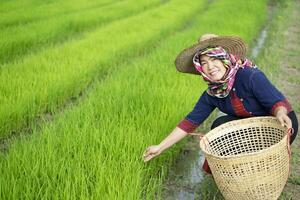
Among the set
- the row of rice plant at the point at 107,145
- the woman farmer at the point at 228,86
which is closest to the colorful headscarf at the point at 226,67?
the woman farmer at the point at 228,86

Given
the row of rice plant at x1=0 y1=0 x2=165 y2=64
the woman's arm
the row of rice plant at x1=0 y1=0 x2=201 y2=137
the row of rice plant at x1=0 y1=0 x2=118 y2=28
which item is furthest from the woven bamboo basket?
the row of rice plant at x1=0 y1=0 x2=118 y2=28

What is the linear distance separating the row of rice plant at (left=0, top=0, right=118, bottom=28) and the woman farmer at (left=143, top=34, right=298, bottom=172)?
5.24m

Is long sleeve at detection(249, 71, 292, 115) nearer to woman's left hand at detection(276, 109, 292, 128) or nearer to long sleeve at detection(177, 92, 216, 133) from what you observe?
woman's left hand at detection(276, 109, 292, 128)

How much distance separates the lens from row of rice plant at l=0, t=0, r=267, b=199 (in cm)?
197

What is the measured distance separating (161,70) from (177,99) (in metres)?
0.90

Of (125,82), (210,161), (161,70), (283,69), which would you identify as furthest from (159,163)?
(283,69)

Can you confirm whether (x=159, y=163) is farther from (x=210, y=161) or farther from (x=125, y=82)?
(x=125, y=82)

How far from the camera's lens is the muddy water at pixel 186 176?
2.50 metres

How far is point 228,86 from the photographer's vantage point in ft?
7.19

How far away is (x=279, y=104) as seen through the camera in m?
2.10

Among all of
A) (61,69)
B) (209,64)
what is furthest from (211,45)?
(61,69)

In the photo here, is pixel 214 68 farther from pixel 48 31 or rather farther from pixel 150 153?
pixel 48 31

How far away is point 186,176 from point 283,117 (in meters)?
0.92

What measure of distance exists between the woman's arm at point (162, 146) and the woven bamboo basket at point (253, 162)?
14 cm
